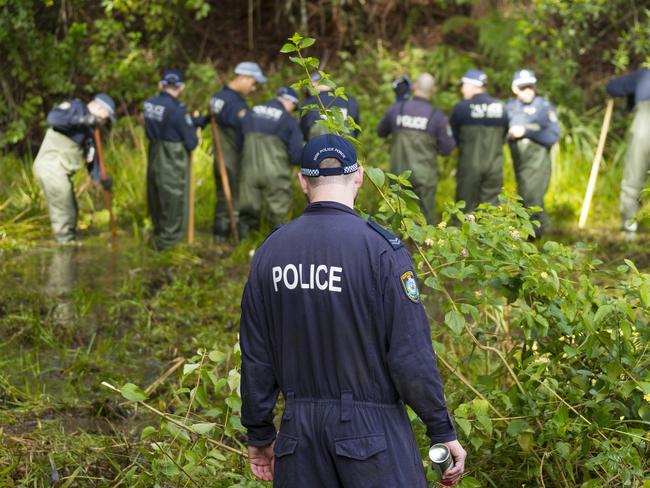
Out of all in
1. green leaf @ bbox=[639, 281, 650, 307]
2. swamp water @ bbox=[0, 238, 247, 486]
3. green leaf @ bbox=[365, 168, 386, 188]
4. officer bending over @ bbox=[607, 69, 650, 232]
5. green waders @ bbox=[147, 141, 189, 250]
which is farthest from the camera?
officer bending over @ bbox=[607, 69, 650, 232]

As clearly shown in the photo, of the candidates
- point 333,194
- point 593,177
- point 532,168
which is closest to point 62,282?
point 532,168

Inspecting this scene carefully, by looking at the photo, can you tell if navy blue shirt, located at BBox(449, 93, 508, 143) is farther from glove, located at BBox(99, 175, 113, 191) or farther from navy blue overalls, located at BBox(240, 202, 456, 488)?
navy blue overalls, located at BBox(240, 202, 456, 488)

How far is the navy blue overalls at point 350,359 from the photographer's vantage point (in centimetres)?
337

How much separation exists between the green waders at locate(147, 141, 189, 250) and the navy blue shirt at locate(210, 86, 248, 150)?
2.51ft

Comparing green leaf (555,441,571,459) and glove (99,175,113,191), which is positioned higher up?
green leaf (555,441,571,459)

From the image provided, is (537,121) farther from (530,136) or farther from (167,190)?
(167,190)

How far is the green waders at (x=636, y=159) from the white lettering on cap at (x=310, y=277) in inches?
327

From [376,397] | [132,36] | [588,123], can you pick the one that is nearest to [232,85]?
[132,36]

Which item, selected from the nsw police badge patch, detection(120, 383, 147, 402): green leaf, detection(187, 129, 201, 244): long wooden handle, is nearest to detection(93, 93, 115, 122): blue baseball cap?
detection(187, 129, 201, 244): long wooden handle

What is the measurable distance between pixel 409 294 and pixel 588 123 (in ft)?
38.4

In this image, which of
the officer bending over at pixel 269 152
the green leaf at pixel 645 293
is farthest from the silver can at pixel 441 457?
the officer bending over at pixel 269 152

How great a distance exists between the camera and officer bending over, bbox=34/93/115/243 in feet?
35.7

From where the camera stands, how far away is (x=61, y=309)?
852 cm

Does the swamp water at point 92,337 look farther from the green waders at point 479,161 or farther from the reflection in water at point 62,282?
the green waders at point 479,161
